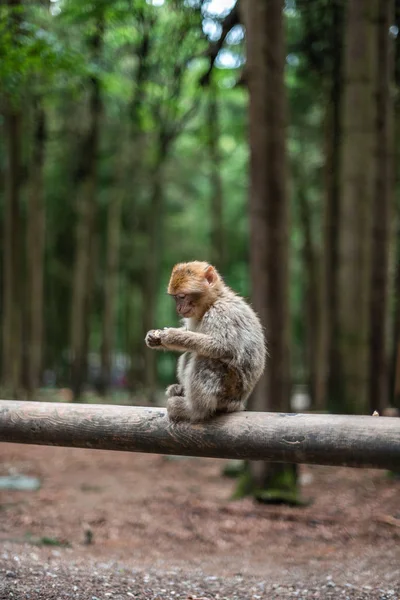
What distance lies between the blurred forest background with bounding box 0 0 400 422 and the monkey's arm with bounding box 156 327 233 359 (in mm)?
4647

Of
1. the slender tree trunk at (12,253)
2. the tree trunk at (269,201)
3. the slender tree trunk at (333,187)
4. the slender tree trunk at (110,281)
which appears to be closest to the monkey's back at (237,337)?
the tree trunk at (269,201)

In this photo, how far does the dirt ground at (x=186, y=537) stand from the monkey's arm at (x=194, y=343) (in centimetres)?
202

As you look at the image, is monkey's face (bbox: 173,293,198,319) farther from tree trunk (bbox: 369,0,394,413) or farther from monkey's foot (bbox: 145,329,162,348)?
tree trunk (bbox: 369,0,394,413)

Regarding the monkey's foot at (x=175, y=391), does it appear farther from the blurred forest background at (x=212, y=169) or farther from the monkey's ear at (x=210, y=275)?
the blurred forest background at (x=212, y=169)

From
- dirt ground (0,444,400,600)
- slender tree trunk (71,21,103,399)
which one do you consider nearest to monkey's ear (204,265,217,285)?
dirt ground (0,444,400,600)

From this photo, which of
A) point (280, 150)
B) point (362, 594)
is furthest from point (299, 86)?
point (362, 594)

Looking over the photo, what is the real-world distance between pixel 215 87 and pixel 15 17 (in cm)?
690

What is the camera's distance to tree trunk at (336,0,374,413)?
10.2 m

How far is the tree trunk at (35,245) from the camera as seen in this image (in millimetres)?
17375

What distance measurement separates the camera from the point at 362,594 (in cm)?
559

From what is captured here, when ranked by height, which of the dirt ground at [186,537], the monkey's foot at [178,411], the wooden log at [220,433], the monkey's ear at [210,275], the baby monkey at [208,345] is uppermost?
the monkey's ear at [210,275]

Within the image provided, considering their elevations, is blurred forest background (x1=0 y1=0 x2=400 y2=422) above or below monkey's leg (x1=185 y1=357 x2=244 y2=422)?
above

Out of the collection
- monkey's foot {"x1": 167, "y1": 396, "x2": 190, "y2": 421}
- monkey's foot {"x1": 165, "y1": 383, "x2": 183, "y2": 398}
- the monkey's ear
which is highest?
the monkey's ear

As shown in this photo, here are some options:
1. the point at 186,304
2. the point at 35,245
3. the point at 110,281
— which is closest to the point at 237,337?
the point at 186,304
